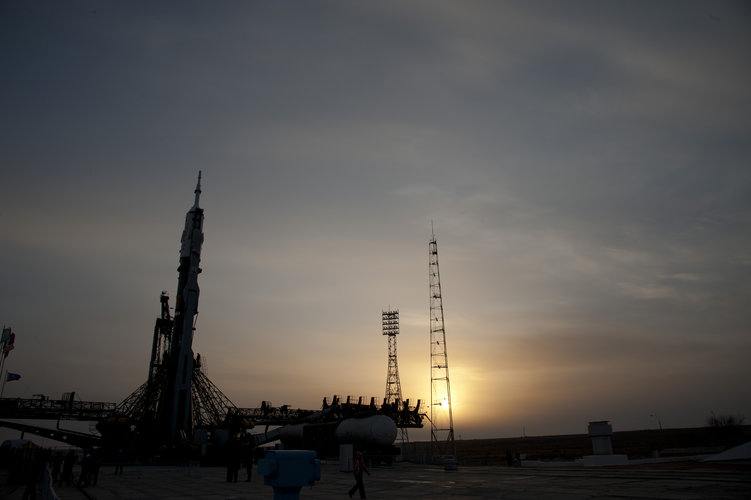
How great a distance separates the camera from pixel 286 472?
240 inches

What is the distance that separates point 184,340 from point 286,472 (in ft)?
175

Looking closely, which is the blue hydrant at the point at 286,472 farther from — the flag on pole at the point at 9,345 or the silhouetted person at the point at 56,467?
the flag on pole at the point at 9,345

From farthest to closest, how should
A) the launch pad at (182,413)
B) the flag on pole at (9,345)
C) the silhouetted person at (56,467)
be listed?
1. the launch pad at (182,413)
2. the flag on pole at (9,345)
3. the silhouetted person at (56,467)

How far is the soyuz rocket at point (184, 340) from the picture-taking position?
173 feet

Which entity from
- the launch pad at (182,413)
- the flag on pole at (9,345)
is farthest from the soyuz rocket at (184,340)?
the flag on pole at (9,345)

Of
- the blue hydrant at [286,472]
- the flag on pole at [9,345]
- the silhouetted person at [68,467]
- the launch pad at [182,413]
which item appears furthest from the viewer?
the launch pad at [182,413]

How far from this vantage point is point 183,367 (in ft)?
177

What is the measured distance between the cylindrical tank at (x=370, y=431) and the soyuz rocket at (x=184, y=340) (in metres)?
21.0

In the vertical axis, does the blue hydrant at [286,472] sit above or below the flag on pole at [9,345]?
below

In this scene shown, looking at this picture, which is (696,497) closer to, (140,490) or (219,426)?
(140,490)

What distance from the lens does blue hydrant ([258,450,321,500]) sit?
6.05m

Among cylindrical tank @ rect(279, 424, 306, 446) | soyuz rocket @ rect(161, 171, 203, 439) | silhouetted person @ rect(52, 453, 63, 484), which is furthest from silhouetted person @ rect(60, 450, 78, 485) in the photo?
cylindrical tank @ rect(279, 424, 306, 446)

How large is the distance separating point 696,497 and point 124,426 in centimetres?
5472

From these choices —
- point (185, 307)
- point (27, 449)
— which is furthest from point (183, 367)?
point (27, 449)
